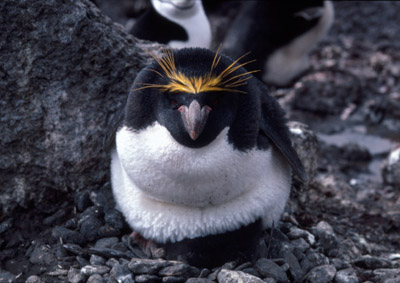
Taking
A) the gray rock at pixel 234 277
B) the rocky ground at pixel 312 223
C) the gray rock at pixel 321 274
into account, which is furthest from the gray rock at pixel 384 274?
the gray rock at pixel 234 277

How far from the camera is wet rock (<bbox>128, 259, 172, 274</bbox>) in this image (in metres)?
1.83

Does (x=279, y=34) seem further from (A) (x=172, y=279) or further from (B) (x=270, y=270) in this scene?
(A) (x=172, y=279)

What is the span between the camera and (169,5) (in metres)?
4.33

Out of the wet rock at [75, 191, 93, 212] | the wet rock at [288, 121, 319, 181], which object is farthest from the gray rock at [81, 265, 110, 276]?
Result: the wet rock at [288, 121, 319, 181]

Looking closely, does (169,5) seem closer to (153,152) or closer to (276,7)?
(276,7)

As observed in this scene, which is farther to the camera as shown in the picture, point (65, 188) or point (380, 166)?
point (380, 166)

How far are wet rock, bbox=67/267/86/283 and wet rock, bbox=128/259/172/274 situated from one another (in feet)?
0.54

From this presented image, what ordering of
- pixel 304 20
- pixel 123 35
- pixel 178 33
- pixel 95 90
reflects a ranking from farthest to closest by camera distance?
pixel 304 20 → pixel 178 33 → pixel 123 35 → pixel 95 90

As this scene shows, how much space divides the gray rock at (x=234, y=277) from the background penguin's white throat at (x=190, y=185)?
17 cm

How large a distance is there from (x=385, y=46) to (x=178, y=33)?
2.54 metres

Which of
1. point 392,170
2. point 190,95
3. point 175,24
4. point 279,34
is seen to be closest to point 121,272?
point 190,95

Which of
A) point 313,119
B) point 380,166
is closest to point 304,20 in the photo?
point 313,119

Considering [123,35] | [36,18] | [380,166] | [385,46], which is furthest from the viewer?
[385,46]

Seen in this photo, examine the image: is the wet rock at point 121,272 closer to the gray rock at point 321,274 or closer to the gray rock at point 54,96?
the gray rock at point 54,96
